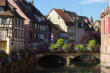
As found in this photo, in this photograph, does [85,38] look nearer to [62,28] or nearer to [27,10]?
[62,28]

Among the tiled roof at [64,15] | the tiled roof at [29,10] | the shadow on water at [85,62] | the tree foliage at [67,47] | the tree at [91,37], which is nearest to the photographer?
Answer: the shadow on water at [85,62]

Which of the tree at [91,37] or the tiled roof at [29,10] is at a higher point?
the tiled roof at [29,10]

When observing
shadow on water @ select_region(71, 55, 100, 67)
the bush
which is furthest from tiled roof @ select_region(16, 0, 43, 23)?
shadow on water @ select_region(71, 55, 100, 67)

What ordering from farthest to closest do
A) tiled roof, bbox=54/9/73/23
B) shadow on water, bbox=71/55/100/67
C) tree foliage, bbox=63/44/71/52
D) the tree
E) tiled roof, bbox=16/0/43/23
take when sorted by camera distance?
tiled roof, bbox=54/9/73/23 → the tree → tiled roof, bbox=16/0/43/23 → tree foliage, bbox=63/44/71/52 → shadow on water, bbox=71/55/100/67

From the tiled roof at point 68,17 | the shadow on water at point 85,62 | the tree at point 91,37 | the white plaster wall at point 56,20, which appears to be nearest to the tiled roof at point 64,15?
the tiled roof at point 68,17

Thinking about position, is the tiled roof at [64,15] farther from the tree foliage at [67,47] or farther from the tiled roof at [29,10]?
the tree foliage at [67,47]

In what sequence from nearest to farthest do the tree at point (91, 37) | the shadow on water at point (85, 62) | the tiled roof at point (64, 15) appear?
1. the shadow on water at point (85, 62)
2. the tree at point (91, 37)
3. the tiled roof at point (64, 15)

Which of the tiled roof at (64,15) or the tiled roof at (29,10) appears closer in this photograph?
the tiled roof at (29,10)

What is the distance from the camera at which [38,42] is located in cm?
6794

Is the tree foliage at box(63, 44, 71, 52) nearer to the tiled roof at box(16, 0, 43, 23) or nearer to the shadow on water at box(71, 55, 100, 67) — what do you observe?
the shadow on water at box(71, 55, 100, 67)

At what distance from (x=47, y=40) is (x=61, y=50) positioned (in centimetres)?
1813

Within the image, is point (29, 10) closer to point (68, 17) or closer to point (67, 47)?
point (67, 47)

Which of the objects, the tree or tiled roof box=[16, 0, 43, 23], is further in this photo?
the tree

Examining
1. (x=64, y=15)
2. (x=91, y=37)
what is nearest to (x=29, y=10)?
(x=91, y=37)
